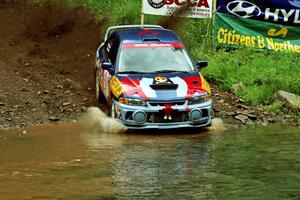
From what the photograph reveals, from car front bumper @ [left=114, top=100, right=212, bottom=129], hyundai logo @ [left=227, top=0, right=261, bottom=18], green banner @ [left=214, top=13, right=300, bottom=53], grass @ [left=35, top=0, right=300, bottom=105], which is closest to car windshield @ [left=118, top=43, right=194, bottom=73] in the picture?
car front bumper @ [left=114, top=100, right=212, bottom=129]

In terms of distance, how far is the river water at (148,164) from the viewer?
956 cm

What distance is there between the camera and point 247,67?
18250mm

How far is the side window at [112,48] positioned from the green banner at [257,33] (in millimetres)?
4621

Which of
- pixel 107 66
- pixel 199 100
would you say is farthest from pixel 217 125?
pixel 107 66

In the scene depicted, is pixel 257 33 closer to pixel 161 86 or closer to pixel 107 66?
pixel 107 66

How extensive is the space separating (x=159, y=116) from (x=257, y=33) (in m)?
7.00

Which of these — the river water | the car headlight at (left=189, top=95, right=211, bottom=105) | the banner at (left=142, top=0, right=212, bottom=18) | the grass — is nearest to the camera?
the river water

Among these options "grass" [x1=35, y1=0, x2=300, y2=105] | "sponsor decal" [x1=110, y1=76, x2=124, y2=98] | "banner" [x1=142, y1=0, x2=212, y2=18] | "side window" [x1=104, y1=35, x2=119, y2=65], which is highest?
"banner" [x1=142, y1=0, x2=212, y2=18]

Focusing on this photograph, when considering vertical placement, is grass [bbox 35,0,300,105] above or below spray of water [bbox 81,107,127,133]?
above

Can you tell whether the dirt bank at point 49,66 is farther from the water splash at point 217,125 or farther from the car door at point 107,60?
the car door at point 107,60

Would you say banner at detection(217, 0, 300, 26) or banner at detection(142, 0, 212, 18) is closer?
banner at detection(217, 0, 300, 26)

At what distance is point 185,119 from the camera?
45.2 ft

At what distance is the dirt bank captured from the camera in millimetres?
15352

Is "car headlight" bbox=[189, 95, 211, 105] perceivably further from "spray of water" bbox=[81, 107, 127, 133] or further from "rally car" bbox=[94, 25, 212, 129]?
"spray of water" bbox=[81, 107, 127, 133]
